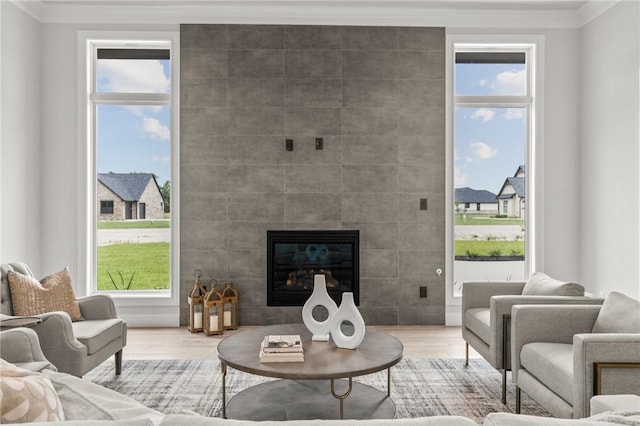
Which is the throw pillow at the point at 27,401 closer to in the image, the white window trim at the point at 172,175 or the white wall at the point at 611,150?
the white window trim at the point at 172,175

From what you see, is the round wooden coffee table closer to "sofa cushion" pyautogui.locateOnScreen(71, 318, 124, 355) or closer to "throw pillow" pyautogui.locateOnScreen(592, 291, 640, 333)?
"sofa cushion" pyautogui.locateOnScreen(71, 318, 124, 355)

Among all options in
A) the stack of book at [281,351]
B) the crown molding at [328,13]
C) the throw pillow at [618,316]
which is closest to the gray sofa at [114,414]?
the stack of book at [281,351]

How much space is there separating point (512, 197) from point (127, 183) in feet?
13.7

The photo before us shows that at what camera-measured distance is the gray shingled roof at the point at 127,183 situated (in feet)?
18.3

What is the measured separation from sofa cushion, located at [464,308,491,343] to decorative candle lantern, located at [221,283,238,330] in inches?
90.6

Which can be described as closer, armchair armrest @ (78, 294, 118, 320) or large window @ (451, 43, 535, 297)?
armchair armrest @ (78, 294, 118, 320)

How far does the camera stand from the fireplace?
5.39 meters

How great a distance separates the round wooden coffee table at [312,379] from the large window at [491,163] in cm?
274

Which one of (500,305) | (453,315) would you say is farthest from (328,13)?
(500,305)

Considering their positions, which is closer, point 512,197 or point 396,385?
point 396,385

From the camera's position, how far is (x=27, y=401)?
1.30 m

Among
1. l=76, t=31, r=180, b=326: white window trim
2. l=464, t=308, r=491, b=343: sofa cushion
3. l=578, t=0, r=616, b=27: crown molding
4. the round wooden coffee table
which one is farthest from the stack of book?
l=578, t=0, r=616, b=27: crown molding

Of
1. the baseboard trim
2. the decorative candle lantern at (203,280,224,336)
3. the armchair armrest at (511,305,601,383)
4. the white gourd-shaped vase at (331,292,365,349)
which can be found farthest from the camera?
the baseboard trim

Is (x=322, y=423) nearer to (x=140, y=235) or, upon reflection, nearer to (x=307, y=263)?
(x=307, y=263)
